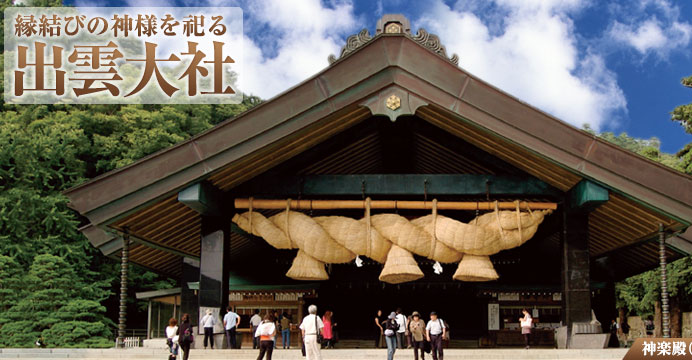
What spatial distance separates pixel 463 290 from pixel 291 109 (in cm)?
1164

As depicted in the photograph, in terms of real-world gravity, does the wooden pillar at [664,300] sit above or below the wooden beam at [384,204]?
below

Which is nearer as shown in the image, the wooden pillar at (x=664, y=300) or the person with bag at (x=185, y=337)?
the person with bag at (x=185, y=337)

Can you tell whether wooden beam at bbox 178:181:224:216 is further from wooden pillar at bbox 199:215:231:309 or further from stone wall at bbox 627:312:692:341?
stone wall at bbox 627:312:692:341

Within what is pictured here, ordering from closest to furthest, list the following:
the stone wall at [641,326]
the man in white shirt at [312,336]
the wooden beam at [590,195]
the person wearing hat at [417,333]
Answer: the man in white shirt at [312,336]
the wooden beam at [590,195]
the person wearing hat at [417,333]
the stone wall at [641,326]

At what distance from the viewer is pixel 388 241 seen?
16297 millimetres

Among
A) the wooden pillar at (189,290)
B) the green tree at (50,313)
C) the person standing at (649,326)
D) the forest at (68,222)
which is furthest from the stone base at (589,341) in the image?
the person standing at (649,326)

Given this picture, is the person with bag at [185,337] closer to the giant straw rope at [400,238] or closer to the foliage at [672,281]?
the giant straw rope at [400,238]

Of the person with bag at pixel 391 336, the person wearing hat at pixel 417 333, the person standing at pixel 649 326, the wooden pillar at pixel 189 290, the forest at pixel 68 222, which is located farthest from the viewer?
the person standing at pixel 649 326

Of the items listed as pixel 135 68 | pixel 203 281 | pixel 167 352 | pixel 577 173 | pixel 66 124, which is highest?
pixel 135 68

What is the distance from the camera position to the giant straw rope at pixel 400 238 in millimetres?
16078

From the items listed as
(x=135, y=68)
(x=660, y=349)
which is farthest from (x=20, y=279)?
(x=660, y=349)

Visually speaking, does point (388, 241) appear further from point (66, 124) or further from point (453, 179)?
point (66, 124)

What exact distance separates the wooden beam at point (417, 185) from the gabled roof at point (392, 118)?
1455 millimetres

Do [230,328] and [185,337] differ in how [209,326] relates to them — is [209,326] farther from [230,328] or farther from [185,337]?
[185,337]
